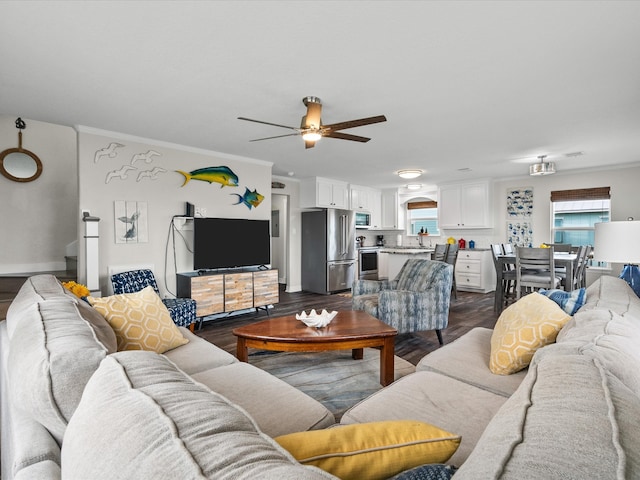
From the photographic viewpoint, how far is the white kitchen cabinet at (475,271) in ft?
22.8

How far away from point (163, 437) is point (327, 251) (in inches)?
244

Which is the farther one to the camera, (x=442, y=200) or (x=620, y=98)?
(x=442, y=200)

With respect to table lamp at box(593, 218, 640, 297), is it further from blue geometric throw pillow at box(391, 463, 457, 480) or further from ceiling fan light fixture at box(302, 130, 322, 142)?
blue geometric throw pillow at box(391, 463, 457, 480)

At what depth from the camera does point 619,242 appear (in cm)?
227

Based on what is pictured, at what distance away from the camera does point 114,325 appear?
1.87m

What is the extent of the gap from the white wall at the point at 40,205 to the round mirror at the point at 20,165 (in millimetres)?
80

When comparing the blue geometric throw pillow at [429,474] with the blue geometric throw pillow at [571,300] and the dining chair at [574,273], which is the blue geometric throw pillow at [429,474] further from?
the dining chair at [574,273]

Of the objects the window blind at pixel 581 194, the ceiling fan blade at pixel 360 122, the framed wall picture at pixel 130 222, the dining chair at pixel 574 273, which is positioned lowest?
the dining chair at pixel 574 273

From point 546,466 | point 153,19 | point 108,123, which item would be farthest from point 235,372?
point 108,123

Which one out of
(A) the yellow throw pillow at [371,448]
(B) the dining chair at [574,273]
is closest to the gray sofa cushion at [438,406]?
(A) the yellow throw pillow at [371,448]

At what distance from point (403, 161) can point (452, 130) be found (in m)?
1.59

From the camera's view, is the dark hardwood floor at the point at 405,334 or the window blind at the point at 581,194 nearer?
the dark hardwood floor at the point at 405,334

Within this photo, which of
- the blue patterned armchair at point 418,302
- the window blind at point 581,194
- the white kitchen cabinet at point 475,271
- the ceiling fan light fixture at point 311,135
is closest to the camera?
the ceiling fan light fixture at point 311,135

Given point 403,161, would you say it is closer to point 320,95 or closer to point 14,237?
point 320,95
